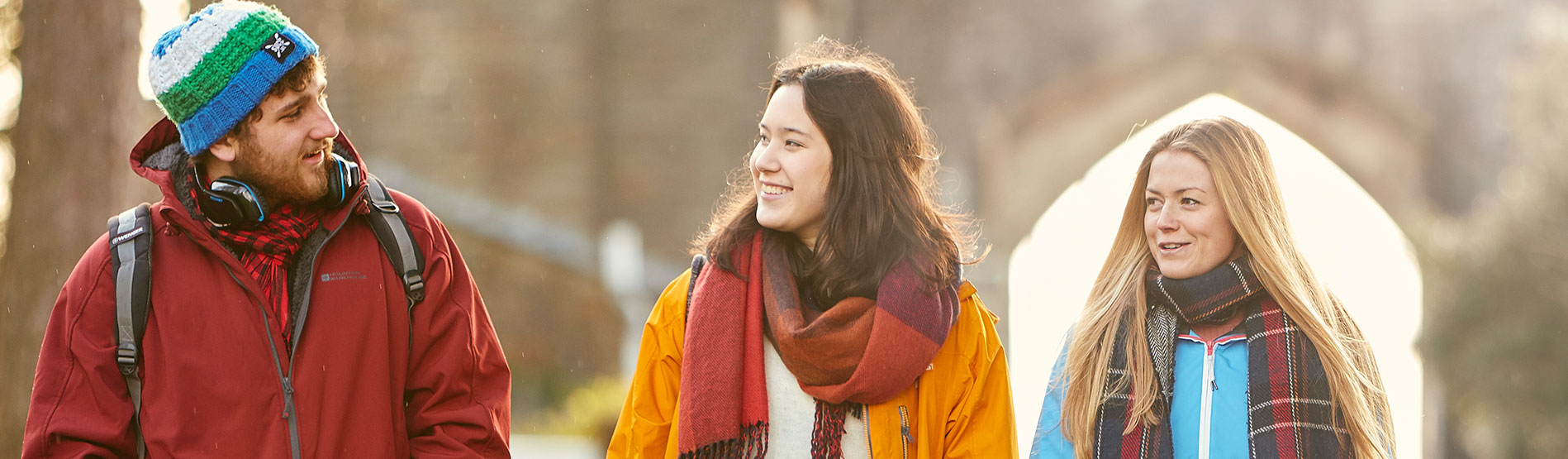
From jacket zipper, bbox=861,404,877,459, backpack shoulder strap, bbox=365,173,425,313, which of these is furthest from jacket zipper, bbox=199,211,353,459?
jacket zipper, bbox=861,404,877,459

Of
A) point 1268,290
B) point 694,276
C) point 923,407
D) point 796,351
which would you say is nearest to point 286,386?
point 694,276

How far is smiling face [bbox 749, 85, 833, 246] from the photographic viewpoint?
255 cm

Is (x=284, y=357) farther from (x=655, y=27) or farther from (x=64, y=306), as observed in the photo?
(x=655, y=27)

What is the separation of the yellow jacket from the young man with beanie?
0.27 m

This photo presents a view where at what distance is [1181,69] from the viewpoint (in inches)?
415

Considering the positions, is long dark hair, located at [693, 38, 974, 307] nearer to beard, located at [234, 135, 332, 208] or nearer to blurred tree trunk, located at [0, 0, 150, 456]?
beard, located at [234, 135, 332, 208]

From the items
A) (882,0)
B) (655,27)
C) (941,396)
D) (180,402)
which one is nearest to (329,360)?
(180,402)

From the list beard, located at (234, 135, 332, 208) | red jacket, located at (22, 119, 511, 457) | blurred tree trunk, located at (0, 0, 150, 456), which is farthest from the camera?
blurred tree trunk, located at (0, 0, 150, 456)

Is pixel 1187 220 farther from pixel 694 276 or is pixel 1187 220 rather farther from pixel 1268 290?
pixel 694 276

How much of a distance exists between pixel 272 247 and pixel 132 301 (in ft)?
0.81

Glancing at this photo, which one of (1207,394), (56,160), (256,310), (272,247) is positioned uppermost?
(56,160)

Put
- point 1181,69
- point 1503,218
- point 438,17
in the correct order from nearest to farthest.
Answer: point 1181,69
point 1503,218
point 438,17

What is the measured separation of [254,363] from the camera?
234 centimetres

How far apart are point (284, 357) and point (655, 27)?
990cm
